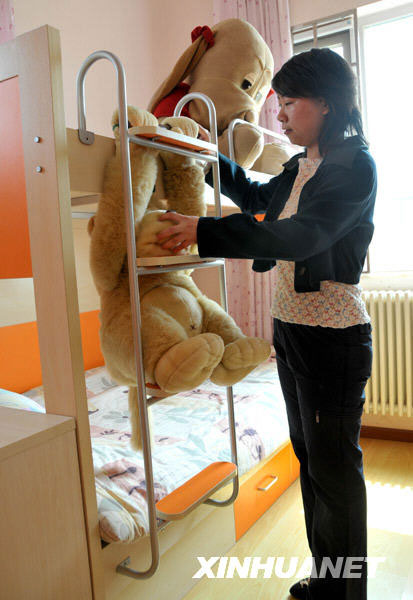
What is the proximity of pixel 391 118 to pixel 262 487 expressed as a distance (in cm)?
232

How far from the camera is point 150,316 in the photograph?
1239 mm

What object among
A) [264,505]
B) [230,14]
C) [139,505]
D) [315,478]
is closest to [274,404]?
[264,505]

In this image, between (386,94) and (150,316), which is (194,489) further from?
(386,94)

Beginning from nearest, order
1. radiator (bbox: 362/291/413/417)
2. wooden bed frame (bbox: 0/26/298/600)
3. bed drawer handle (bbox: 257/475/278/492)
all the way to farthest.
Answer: wooden bed frame (bbox: 0/26/298/600) < bed drawer handle (bbox: 257/475/278/492) < radiator (bbox: 362/291/413/417)

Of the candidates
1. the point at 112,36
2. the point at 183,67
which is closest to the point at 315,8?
the point at 112,36

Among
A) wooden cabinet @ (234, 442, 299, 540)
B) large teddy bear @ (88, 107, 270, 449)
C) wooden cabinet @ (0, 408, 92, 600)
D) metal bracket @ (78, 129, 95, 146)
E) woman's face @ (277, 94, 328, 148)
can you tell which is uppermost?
woman's face @ (277, 94, 328, 148)

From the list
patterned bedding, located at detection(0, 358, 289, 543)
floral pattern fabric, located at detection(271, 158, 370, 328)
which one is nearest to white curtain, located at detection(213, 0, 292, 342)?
patterned bedding, located at detection(0, 358, 289, 543)

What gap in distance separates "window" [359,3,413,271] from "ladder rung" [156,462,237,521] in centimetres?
212

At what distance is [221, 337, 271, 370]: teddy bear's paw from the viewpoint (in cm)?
130

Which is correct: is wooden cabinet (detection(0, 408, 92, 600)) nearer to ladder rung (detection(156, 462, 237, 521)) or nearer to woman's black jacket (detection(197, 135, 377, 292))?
ladder rung (detection(156, 462, 237, 521))

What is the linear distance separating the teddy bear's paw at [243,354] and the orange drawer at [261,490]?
775mm

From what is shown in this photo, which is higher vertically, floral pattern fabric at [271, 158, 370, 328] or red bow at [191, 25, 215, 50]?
red bow at [191, 25, 215, 50]

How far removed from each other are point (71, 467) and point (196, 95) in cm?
111

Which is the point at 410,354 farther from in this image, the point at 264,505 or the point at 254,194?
the point at 254,194
